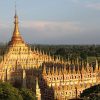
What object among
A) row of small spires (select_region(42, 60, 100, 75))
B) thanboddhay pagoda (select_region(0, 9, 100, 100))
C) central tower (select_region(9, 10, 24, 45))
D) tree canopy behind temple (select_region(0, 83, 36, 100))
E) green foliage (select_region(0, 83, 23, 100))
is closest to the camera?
green foliage (select_region(0, 83, 23, 100))

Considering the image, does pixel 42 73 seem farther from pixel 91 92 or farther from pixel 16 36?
pixel 16 36

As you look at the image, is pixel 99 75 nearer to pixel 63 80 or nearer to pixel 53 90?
pixel 63 80

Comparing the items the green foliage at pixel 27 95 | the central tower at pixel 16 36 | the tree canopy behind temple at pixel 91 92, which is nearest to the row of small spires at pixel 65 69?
the tree canopy behind temple at pixel 91 92

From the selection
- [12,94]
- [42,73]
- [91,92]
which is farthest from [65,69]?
[12,94]

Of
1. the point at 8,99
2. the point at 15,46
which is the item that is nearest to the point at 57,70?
the point at 15,46

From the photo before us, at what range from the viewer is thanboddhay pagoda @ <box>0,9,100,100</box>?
187 feet

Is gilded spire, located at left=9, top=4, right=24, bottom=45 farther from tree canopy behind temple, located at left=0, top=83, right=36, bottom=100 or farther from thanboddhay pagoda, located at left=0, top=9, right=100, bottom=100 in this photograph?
tree canopy behind temple, located at left=0, top=83, right=36, bottom=100

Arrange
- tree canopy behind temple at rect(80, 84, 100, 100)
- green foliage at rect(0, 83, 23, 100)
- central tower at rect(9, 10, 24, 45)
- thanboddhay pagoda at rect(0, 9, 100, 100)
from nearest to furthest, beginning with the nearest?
green foliage at rect(0, 83, 23, 100) → tree canopy behind temple at rect(80, 84, 100, 100) → thanboddhay pagoda at rect(0, 9, 100, 100) → central tower at rect(9, 10, 24, 45)

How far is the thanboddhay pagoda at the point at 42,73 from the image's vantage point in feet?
187

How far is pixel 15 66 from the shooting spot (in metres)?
64.2

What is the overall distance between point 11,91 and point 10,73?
16.1 meters

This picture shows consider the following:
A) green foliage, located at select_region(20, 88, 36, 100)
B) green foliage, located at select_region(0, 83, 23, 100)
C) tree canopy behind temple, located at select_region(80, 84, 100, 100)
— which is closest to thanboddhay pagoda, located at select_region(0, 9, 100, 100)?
tree canopy behind temple, located at select_region(80, 84, 100, 100)

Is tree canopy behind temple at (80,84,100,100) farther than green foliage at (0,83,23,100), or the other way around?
tree canopy behind temple at (80,84,100,100)

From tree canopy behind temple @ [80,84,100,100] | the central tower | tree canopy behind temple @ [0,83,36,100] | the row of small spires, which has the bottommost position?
tree canopy behind temple @ [80,84,100,100]
